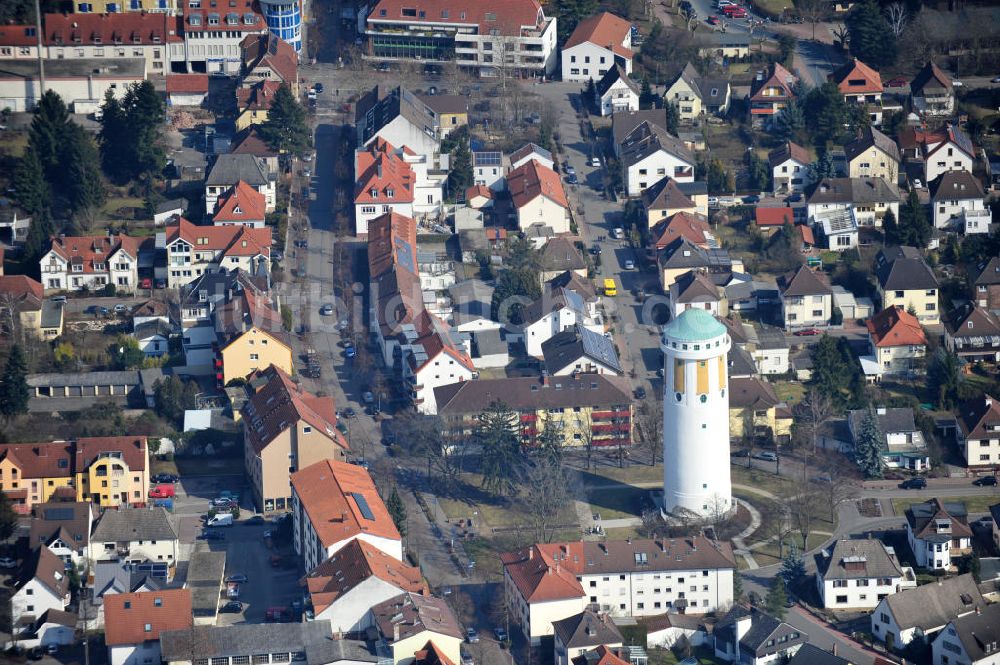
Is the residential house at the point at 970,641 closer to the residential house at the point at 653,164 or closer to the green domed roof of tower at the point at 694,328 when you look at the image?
the green domed roof of tower at the point at 694,328

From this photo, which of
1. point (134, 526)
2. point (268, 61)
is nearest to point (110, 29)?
point (268, 61)

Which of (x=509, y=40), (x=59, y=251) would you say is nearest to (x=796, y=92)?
(x=509, y=40)

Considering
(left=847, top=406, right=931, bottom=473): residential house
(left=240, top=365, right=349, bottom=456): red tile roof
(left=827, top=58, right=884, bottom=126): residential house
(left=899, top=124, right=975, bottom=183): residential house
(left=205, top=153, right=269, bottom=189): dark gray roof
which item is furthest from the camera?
(left=827, top=58, right=884, bottom=126): residential house

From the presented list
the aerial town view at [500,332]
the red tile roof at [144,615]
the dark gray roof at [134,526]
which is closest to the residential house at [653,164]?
the aerial town view at [500,332]

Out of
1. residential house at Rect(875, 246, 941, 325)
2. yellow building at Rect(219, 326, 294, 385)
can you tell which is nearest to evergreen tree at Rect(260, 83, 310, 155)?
yellow building at Rect(219, 326, 294, 385)

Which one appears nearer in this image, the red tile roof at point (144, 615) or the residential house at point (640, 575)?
the red tile roof at point (144, 615)

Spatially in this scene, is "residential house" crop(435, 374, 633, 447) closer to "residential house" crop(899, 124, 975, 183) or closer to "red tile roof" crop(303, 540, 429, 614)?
"red tile roof" crop(303, 540, 429, 614)

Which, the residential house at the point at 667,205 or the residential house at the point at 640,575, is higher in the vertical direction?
the residential house at the point at 667,205

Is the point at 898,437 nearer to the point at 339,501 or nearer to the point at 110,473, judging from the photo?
the point at 339,501
